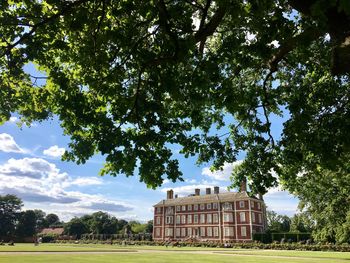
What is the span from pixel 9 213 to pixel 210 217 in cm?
5980

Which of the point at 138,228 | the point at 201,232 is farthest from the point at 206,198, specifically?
the point at 138,228

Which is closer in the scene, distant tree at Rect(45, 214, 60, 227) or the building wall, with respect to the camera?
the building wall

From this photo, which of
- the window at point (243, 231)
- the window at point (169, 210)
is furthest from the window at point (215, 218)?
the window at point (169, 210)

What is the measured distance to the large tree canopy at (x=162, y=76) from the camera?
23.7ft

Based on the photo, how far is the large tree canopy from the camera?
23.7ft

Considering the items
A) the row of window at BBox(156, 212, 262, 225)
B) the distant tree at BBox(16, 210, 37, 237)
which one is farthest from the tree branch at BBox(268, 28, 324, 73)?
the distant tree at BBox(16, 210, 37, 237)

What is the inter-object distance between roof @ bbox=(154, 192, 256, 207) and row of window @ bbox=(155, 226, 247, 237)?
6.17m

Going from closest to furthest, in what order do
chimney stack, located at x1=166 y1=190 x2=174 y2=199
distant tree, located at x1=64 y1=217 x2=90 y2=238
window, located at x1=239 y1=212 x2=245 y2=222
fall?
window, located at x1=239 y1=212 x2=245 y2=222 < chimney stack, located at x1=166 y1=190 x2=174 y2=199 < distant tree, located at x1=64 y1=217 x2=90 y2=238

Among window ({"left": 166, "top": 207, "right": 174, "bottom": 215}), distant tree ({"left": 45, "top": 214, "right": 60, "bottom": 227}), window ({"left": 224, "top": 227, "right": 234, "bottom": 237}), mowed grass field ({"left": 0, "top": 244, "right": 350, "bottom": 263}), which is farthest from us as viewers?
distant tree ({"left": 45, "top": 214, "right": 60, "bottom": 227})

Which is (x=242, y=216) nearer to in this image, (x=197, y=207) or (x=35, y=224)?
(x=197, y=207)

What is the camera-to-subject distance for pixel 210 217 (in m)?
82.0

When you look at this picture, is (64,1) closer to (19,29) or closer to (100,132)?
(19,29)

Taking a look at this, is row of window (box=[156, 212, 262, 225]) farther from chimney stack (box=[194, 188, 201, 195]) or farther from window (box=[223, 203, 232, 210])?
chimney stack (box=[194, 188, 201, 195])

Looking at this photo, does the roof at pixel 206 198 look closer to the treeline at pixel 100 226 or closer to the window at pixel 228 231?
the window at pixel 228 231
